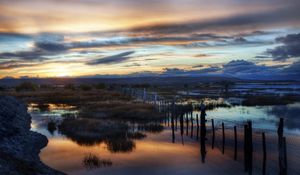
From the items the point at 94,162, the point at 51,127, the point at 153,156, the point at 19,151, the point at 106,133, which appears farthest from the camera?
the point at 51,127

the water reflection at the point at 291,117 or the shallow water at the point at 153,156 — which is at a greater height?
the water reflection at the point at 291,117

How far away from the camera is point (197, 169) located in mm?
19344

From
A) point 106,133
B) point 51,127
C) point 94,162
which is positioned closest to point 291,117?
point 106,133

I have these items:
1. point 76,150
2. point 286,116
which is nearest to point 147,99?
point 286,116

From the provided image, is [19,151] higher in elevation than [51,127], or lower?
higher

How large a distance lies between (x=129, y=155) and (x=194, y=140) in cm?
683

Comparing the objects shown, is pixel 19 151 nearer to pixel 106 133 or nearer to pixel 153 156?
pixel 153 156

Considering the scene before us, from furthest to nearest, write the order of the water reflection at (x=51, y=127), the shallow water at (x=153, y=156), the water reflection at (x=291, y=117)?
the water reflection at (x=291, y=117) < the water reflection at (x=51, y=127) < the shallow water at (x=153, y=156)

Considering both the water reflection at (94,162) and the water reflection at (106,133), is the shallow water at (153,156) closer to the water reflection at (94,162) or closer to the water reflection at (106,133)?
the water reflection at (94,162)

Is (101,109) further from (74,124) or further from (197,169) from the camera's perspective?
(197,169)

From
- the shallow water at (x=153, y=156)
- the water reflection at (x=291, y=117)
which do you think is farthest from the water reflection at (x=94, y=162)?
the water reflection at (x=291, y=117)

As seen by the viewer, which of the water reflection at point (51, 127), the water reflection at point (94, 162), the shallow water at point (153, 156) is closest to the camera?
the shallow water at point (153, 156)

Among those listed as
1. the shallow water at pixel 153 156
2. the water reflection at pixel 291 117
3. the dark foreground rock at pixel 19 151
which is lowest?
the shallow water at pixel 153 156

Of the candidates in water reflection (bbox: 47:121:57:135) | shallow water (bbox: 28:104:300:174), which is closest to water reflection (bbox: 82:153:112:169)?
shallow water (bbox: 28:104:300:174)
